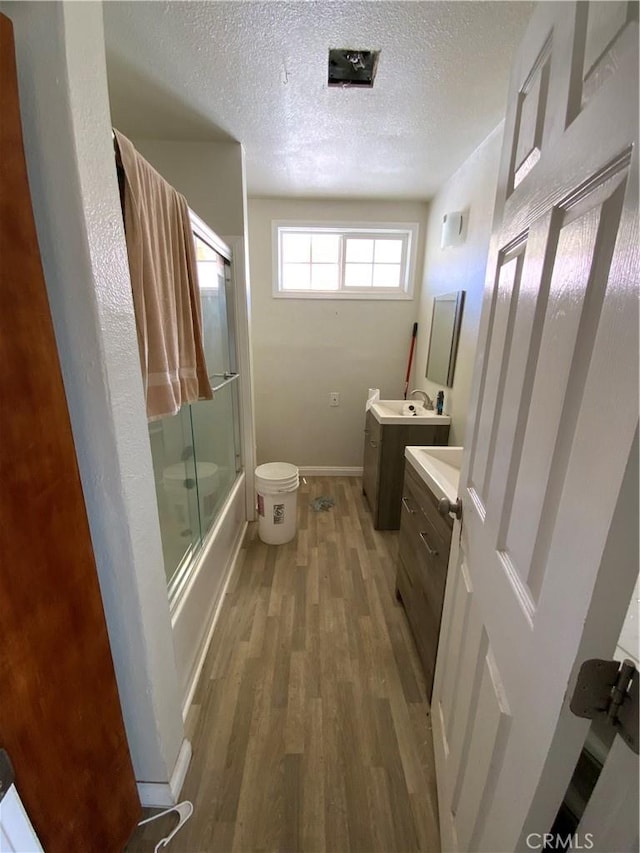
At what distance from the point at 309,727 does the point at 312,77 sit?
2584 millimetres

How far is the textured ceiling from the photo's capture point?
3.71 feet

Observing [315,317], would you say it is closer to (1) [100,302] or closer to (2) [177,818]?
(1) [100,302]

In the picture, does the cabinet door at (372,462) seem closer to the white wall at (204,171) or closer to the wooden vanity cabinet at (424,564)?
the wooden vanity cabinet at (424,564)

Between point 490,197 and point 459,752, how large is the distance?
2.34m

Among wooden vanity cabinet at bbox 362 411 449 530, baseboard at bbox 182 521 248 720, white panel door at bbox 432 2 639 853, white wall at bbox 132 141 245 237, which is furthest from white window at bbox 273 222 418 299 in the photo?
white panel door at bbox 432 2 639 853

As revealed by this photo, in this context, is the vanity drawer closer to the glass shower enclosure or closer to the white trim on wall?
the glass shower enclosure

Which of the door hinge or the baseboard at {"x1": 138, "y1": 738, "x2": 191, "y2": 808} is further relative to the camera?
the baseboard at {"x1": 138, "y1": 738, "x2": 191, "y2": 808}

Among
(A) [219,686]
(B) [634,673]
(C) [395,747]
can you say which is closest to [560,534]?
(B) [634,673]

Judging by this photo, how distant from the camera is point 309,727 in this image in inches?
51.0

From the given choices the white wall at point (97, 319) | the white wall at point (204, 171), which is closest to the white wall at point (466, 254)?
the white wall at point (204, 171)

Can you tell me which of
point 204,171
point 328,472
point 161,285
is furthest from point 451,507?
point 328,472

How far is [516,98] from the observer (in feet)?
2.56

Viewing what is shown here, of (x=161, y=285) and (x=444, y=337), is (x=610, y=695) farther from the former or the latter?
(x=444, y=337)

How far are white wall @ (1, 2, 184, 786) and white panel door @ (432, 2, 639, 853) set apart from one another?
0.85 m
